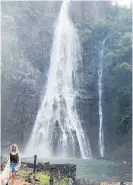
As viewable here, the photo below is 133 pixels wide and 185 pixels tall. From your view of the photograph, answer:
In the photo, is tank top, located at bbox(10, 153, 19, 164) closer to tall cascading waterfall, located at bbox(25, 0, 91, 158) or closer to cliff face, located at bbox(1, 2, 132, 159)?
tall cascading waterfall, located at bbox(25, 0, 91, 158)

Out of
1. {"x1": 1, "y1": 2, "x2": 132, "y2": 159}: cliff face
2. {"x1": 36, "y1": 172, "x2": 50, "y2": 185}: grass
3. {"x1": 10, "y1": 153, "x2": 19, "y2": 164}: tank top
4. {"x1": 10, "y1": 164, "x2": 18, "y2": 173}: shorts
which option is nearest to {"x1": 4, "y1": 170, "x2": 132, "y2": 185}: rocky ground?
{"x1": 36, "y1": 172, "x2": 50, "y2": 185}: grass

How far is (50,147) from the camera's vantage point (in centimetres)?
2953

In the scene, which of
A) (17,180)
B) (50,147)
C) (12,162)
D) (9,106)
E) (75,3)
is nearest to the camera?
(12,162)

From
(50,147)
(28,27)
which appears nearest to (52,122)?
(50,147)

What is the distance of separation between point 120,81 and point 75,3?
18042mm

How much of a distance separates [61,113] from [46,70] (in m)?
6.69

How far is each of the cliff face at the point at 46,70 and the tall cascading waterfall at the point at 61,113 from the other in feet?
2.34

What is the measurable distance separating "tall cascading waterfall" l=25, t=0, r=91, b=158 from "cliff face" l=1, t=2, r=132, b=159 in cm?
71

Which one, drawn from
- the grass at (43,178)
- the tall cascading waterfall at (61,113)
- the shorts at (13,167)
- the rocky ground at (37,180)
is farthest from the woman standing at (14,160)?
the tall cascading waterfall at (61,113)

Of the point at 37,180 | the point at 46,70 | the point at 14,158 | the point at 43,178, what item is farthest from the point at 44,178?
the point at 46,70

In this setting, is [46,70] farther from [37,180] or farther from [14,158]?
[14,158]

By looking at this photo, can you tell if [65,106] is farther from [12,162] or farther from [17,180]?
[12,162]

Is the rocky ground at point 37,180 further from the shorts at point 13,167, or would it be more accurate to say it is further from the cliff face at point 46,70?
the cliff face at point 46,70

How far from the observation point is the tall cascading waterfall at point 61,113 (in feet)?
97.0
